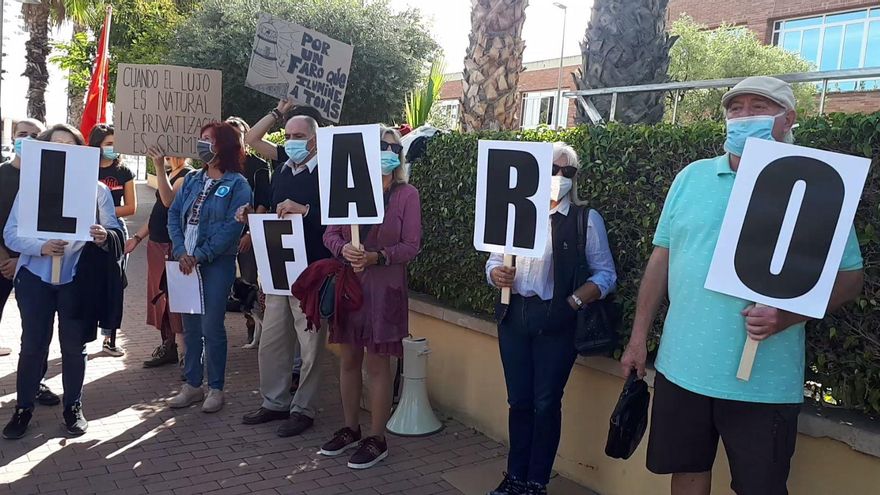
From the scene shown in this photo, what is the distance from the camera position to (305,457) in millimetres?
4535

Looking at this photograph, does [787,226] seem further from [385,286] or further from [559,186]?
[385,286]

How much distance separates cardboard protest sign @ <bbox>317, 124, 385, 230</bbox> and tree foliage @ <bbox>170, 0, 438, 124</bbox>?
11.5m

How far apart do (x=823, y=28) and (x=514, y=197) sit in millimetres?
24663

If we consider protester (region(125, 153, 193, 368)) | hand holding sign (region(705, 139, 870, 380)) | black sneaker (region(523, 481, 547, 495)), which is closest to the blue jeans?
protester (region(125, 153, 193, 368))

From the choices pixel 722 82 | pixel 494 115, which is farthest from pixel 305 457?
pixel 494 115

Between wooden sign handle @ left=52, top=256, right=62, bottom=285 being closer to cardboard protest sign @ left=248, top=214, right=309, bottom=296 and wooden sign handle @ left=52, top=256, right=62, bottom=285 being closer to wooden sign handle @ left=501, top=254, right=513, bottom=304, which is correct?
cardboard protest sign @ left=248, top=214, right=309, bottom=296

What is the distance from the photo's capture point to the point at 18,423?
4.59 m

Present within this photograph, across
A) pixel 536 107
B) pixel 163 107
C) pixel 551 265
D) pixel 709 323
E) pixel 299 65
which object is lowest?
pixel 709 323

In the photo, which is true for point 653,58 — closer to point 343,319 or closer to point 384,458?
point 343,319

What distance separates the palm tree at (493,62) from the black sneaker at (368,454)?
4.43m

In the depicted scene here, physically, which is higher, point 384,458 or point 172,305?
point 172,305

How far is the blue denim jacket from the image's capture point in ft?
16.4

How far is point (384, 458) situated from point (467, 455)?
0.58 meters

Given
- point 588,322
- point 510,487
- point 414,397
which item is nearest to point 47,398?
point 414,397
